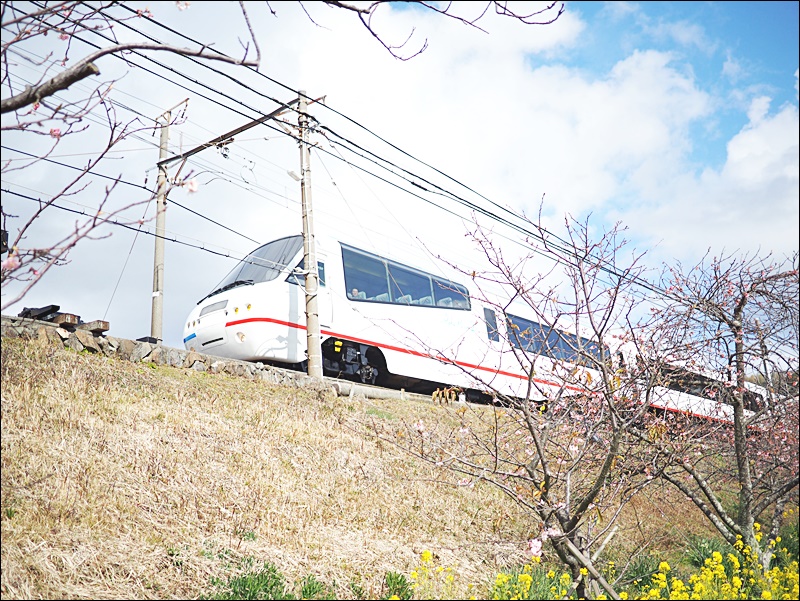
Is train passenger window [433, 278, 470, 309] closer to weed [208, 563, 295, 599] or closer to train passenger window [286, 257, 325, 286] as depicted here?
train passenger window [286, 257, 325, 286]

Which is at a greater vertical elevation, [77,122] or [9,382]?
[77,122]

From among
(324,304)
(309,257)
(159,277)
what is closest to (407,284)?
(324,304)

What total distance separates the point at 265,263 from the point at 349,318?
178 centimetres

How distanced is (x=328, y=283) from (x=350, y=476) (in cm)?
517

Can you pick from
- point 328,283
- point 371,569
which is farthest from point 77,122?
point 328,283

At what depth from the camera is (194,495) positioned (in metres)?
5.59

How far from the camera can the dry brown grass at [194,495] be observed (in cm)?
443

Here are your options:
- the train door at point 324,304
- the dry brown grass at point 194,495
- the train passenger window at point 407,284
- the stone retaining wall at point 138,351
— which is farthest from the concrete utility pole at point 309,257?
the dry brown grass at point 194,495

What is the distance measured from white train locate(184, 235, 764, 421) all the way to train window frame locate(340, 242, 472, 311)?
0.02 m

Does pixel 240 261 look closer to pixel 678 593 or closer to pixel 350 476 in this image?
pixel 350 476

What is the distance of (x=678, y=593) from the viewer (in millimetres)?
4730

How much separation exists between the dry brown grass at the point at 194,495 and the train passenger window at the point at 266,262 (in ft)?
8.61

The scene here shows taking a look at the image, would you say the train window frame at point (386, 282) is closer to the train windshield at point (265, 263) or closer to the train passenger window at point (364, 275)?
the train passenger window at point (364, 275)

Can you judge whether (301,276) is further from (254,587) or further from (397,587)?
(254,587)
